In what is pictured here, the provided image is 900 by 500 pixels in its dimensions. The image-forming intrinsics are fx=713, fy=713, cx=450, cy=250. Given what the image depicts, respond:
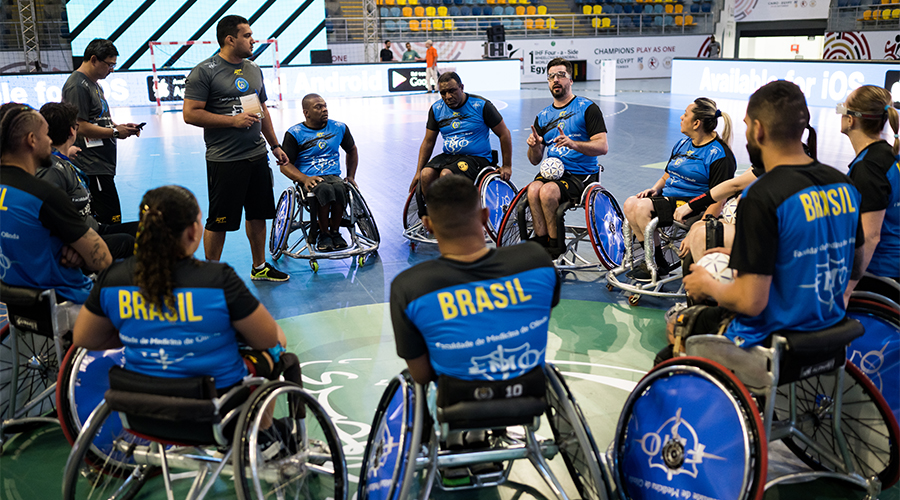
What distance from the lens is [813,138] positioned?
277 cm

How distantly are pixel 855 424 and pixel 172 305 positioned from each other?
2296mm

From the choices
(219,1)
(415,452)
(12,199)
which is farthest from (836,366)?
(219,1)

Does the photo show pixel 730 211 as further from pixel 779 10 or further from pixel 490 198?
pixel 779 10

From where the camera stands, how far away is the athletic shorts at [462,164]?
5539mm

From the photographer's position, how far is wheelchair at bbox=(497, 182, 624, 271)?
182 inches

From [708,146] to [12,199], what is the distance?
11.8 ft

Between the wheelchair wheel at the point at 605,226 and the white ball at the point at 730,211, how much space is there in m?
0.92

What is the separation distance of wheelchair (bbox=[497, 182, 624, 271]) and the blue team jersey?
1480 millimetres

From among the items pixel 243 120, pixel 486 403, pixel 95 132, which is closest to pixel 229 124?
pixel 243 120

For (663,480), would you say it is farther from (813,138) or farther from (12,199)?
(12,199)

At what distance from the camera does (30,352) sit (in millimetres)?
3172

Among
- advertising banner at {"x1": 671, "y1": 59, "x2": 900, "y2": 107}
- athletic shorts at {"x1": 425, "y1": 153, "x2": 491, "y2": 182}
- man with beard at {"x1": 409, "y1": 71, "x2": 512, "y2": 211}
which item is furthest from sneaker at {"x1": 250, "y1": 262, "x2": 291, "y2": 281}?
advertising banner at {"x1": 671, "y1": 59, "x2": 900, "y2": 107}

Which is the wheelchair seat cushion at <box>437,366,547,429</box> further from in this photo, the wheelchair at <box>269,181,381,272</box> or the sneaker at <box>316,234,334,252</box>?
the sneaker at <box>316,234,334,252</box>

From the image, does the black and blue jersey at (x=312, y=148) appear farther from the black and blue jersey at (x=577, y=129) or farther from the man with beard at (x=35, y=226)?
the man with beard at (x=35, y=226)
